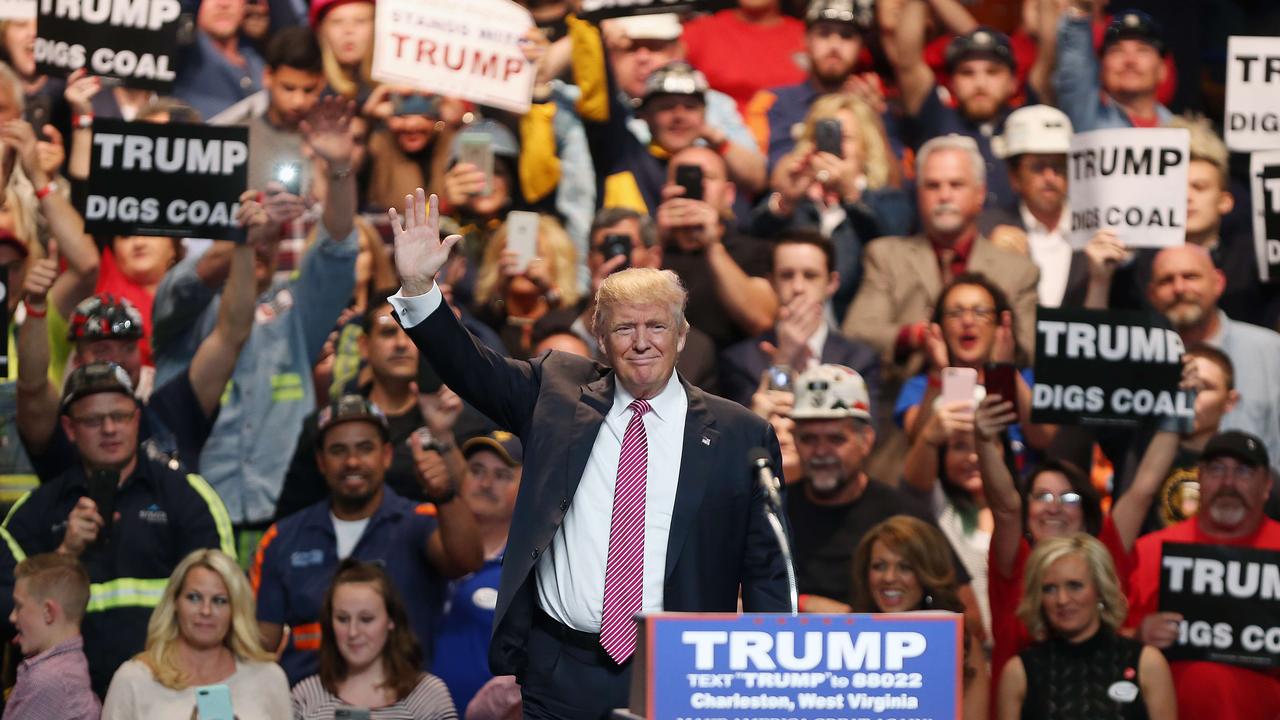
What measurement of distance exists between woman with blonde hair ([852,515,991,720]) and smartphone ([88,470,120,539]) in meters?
2.62

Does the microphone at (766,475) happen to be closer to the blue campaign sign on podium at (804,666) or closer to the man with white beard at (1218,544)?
the blue campaign sign on podium at (804,666)

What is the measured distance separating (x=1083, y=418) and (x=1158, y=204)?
1013mm

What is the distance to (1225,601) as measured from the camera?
22.5 ft

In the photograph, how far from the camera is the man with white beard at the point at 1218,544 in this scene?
683 centimetres

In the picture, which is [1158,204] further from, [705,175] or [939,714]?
[939,714]

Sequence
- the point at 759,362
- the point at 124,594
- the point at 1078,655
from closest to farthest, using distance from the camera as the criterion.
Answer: the point at 1078,655 → the point at 124,594 → the point at 759,362

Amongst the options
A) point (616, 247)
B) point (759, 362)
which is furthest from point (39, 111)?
point (759, 362)

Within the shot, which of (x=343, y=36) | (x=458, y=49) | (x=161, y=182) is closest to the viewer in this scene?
(x=161, y=182)

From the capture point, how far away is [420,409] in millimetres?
7449

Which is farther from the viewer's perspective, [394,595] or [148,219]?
[148,219]

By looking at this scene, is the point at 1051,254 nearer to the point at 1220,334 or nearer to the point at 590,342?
the point at 1220,334

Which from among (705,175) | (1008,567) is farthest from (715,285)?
(1008,567)

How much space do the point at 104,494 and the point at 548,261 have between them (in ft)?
6.88

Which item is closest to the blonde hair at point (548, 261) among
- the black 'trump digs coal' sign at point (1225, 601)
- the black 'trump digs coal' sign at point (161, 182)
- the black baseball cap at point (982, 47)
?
the black 'trump digs coal' sign at point (161, 182)
